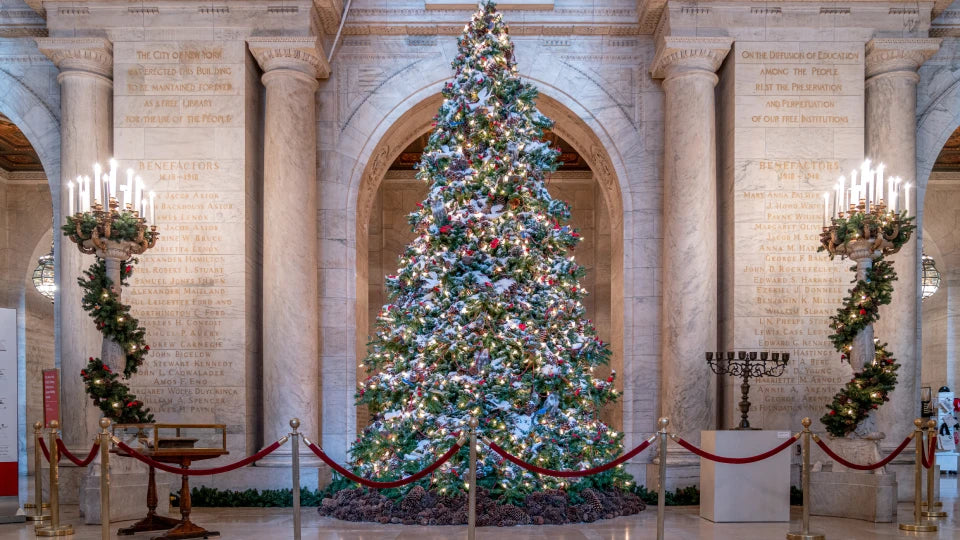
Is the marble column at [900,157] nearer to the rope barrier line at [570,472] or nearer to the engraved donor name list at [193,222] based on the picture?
the rope barrier line at [570,472]

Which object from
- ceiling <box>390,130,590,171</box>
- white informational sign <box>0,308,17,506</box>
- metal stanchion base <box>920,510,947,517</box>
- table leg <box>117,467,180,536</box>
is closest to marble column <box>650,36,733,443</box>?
metal stanchion base <box>920,510,947,517</box>

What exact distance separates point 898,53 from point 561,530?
353 inches

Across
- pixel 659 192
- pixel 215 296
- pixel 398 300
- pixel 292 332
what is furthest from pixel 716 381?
pixel 215 296

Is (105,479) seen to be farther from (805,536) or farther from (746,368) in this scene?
(746,368)

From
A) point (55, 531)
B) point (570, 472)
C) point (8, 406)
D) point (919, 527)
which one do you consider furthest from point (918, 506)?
point (8, 406)

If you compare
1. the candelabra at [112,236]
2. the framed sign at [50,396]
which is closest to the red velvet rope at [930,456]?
the candelabra at [112,236]

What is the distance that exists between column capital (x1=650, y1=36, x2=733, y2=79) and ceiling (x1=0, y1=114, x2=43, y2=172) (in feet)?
43.7

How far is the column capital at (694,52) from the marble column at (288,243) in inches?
213

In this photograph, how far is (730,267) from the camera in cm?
1434

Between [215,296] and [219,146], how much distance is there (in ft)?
7.38

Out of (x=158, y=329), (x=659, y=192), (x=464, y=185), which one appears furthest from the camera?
(x=659, y=192)

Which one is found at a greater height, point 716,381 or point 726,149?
point 726,149

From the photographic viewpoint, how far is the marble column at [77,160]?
45.2 ft

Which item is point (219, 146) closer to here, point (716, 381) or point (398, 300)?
point (398, 300)
